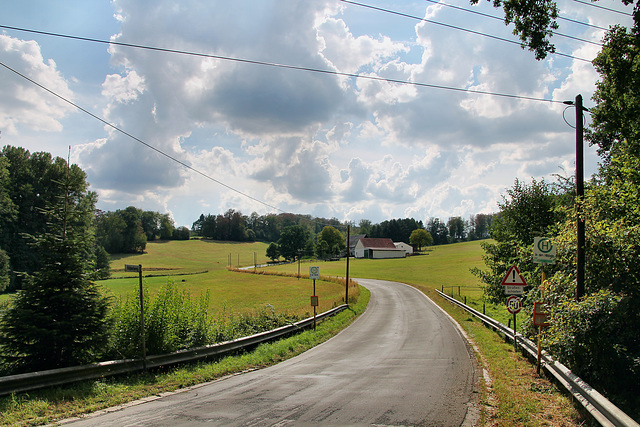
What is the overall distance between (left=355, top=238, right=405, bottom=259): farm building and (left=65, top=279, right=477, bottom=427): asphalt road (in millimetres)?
105182

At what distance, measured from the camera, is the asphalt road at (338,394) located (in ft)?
20.6

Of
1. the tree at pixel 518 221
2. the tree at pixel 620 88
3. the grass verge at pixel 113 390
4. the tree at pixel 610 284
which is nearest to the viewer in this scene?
the grass verge at pixel 113 390

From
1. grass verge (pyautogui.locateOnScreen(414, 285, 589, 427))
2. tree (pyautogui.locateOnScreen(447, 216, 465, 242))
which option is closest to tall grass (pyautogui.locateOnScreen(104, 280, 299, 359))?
grass verge (pyautogui.locateOnScreen(414, 285, 589, 427))

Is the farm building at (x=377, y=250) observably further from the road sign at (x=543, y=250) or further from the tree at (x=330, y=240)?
the road sign at (x=543, y=250)

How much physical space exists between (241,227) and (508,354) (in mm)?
150860

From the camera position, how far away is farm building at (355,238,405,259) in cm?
11831

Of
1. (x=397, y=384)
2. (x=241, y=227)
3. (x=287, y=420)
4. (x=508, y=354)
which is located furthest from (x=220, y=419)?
(x=241, y=227)

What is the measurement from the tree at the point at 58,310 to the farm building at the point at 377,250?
112048 mm

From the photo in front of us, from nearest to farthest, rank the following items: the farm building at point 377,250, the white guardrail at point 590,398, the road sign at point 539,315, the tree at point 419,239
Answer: the white guardrail at point 590,398 → the road sign at point 539,315 → the farm building at point 377,250 → the tree at point 419,239

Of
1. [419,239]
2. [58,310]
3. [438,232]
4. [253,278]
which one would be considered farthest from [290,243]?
[58,310]

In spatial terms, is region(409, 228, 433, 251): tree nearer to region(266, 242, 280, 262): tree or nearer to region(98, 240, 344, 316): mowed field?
region(266, 242, 280, 262): tree

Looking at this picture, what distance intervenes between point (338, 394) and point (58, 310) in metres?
6.57

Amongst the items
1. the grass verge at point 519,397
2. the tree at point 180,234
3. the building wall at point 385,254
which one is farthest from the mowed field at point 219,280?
the building wall at point 385,254

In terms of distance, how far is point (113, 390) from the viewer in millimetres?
7637
